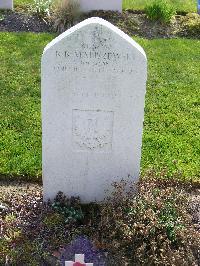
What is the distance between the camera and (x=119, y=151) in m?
5.11

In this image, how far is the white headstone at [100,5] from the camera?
393 inches

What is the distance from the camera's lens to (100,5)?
10.1 m

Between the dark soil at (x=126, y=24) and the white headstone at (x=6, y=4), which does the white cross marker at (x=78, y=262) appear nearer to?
the dark soil at (x=126, y=24)

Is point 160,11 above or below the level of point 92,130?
above

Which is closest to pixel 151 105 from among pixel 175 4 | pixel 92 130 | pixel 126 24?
pixel 92 130

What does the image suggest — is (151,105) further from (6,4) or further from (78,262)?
(6,4)

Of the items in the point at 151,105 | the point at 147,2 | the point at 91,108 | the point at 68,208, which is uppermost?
the point at 147,2

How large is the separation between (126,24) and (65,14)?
106 centimetres

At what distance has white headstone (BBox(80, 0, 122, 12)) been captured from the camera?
9993 mm

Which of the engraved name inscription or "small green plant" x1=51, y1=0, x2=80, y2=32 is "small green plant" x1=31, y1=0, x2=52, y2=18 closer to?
"small green plant" x1=51, y1=0, x2=80, y2=32

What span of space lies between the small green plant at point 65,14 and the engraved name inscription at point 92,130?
4.84 m

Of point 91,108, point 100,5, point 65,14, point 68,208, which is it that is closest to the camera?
point 91,108

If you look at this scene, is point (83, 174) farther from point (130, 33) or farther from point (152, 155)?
point (130, 33)

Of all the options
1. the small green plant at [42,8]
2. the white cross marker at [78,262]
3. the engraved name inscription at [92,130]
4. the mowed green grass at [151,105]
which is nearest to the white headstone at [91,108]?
the engraved name inscription at [92,130]
